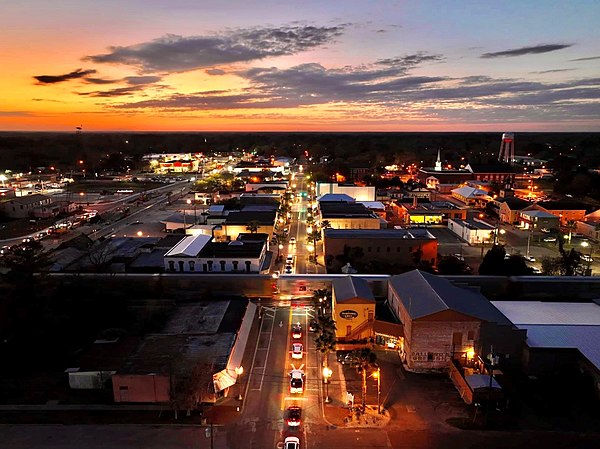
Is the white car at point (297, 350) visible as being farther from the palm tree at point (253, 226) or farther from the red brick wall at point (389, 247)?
the palm tree at point (253, 226)

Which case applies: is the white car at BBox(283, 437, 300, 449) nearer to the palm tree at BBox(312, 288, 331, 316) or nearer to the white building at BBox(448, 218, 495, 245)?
the palm tree at BBox(312, 288, 331, 316)

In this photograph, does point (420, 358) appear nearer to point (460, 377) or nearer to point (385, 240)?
point (460, 377)

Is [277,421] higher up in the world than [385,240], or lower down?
lower down

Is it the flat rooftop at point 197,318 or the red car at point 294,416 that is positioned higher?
the flat rooftop at point 197,318

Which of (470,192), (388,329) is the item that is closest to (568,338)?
(388,329)

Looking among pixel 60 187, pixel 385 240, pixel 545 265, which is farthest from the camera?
pixel 60 187

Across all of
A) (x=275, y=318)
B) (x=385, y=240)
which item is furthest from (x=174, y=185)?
(x=275, y=318)

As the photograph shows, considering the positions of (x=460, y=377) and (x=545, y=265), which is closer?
(x=460, y=377)

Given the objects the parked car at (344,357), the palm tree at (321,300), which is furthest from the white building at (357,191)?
the parked car at (344,357)
